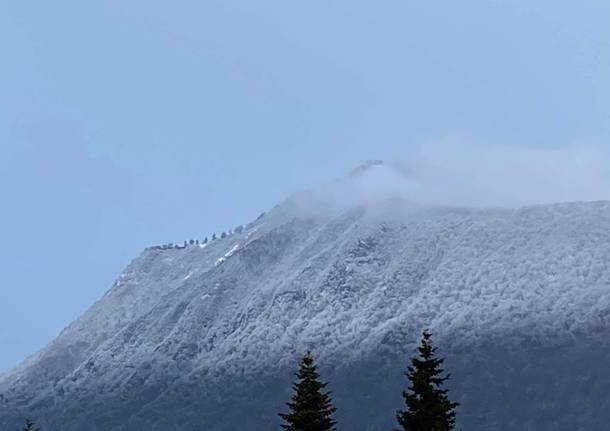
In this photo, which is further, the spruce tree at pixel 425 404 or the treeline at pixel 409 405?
the spruce tree at pixel 425 404

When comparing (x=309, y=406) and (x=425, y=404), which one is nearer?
(x=309, y=406)

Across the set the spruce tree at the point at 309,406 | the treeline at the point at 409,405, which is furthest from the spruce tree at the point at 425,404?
the spruce tree at the point at 309,406

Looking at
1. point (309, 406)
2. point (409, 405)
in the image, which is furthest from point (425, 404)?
point (309, 406)

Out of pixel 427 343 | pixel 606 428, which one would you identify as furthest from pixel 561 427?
pixel 427 343

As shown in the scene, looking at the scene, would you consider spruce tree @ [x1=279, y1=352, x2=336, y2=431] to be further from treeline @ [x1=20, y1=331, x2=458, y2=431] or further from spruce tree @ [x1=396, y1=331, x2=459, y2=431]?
spruce tree @ [x1=396, y1=331, x2=459, y2=431]

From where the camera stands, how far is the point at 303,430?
36.8m

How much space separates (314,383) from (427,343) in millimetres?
4216

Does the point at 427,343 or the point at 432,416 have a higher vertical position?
the point at 427,343

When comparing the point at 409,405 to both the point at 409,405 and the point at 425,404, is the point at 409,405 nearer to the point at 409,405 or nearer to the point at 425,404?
the point at 409,405

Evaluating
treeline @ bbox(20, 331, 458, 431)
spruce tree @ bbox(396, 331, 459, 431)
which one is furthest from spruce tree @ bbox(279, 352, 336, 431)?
spruce tree @ bbox(396, 331, 459, 431)

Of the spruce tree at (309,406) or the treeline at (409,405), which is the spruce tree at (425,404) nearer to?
the treeline at (409,405)

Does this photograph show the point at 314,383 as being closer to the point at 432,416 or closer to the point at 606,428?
the point at 432,416

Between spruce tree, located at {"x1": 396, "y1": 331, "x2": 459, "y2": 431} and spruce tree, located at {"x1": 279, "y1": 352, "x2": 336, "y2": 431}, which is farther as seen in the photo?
spruce tree, located at {"x1": 396, "y1": 331, "x2": 459, "y2": 431}

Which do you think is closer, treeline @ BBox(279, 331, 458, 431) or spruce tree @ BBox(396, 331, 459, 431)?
treeline @ BBox(279, 331, 458, 431)
